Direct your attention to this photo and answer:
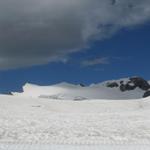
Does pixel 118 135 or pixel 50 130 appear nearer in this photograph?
pixel 118 135

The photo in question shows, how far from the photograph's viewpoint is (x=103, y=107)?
58062mm

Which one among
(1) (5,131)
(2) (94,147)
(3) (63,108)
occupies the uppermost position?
(3) (63,108)

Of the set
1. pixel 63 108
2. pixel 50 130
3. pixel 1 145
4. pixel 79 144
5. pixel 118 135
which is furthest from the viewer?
pixel 63 108

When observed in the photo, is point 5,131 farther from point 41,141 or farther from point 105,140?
point 105,140

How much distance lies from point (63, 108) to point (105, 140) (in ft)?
110

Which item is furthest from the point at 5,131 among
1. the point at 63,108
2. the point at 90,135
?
the point at 63,108

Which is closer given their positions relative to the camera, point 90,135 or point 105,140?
point 105,140

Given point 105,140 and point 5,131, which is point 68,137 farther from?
point 5,131

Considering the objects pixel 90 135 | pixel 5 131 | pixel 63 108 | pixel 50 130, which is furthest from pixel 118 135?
pixel 63 108

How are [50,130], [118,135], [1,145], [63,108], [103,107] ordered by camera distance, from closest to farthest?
1. [1,145]
2. [118,135]
3. [50,130]
4. [63,108]
5. [103,107]

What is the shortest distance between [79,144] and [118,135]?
348 cm

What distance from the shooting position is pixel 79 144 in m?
19.5

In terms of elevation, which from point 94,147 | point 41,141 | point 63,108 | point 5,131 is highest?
point 63,108

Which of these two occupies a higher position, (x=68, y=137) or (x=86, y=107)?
(x=86, y=107)
